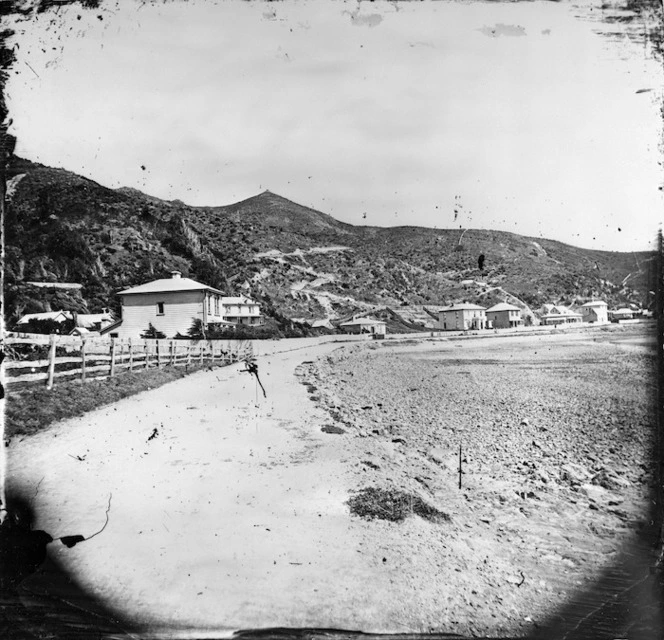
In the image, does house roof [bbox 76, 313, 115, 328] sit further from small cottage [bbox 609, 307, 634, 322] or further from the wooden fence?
small cottage [bbox 609, 307, 634, 322]

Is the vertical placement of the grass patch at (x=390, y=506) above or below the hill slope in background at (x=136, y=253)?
below

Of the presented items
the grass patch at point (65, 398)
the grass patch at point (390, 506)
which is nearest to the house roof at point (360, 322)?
the grass patch at point (65, 398)

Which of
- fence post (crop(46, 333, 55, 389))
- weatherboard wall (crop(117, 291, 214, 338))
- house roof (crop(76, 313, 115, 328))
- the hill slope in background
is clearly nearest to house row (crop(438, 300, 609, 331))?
the hill slope in background

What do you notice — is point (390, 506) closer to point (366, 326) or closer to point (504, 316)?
point (504, 316)

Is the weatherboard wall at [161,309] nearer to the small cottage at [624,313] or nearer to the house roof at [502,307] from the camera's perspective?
the small cottage at [624,313]

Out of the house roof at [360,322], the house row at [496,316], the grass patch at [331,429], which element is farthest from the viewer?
the house roof at [360,322]

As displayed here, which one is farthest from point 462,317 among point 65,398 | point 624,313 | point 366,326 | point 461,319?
point 65,398
